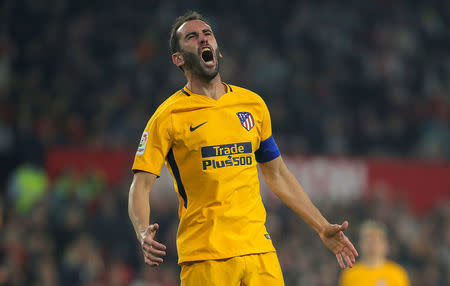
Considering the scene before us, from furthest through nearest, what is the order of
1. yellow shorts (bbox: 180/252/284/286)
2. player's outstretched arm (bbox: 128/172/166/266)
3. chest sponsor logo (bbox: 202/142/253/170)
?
chest sponsor logo (bbox: 202/142/253/170)
yellow shorts (bbox: 180/252/284/286)
player's outstretched arm (bbox: 128/172/166/266)

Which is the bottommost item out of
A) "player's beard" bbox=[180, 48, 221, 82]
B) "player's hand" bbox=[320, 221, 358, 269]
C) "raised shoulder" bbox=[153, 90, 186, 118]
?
"player's hand" bbox=[320, 221, 358, 269]

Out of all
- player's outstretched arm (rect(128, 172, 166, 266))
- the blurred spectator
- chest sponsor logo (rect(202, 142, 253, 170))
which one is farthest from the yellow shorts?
the blurred spectator

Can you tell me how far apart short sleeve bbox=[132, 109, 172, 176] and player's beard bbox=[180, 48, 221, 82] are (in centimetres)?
31

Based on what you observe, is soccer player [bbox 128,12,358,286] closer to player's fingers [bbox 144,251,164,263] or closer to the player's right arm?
the player's right arm

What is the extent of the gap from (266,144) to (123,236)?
206 inches

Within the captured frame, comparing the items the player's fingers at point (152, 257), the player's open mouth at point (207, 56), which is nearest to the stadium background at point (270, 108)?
the player's open mouth at point (207, 56)

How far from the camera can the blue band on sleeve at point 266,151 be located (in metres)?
4.16

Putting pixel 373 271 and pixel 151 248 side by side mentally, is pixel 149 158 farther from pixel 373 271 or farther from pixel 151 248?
pixel 373 271

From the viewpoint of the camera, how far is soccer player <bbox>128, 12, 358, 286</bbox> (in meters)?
3.74

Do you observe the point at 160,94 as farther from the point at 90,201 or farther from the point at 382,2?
the point at 382,2

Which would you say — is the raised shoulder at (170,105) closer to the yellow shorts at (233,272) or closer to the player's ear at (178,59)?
the player's ear at (178,59)

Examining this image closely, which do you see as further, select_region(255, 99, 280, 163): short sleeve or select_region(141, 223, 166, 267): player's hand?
select_region(255, 99, 280, 163): short sleeve

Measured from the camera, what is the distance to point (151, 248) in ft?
11.1

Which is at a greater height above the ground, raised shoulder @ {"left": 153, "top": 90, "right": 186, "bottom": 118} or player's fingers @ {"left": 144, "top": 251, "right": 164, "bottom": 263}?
raised shoulder @ {"left": 153, "top": 90, "right": 186, "bottom": 118}
